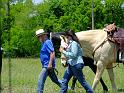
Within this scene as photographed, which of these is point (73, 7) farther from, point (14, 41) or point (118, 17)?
point (14, 41)

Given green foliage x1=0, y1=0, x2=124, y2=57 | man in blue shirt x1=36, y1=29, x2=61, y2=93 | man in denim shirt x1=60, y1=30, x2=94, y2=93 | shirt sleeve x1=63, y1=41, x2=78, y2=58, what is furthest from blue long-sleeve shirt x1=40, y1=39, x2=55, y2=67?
green foliage x1=0, y1=0, x2=124, y2=57

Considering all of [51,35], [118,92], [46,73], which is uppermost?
[51,35]

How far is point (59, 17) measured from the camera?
45125 mm

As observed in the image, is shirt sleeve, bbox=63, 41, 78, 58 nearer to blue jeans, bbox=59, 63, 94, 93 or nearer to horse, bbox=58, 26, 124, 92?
blue jeans, bbox=59, 63, 94, 93

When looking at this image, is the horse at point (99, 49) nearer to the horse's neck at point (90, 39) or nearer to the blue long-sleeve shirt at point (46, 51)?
the horse's neck at point (90, 39)

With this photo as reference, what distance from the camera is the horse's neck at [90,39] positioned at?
11.4 meters

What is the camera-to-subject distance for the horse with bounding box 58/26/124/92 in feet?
36.3

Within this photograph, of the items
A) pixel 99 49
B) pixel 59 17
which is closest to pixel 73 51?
pixel 99 49

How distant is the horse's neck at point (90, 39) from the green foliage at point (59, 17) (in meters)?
28.6

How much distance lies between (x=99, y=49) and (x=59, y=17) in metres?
34.0

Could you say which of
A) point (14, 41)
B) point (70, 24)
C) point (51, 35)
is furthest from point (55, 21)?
point (51, 35)

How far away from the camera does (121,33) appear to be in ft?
37.5

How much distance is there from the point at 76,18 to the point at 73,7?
216cm

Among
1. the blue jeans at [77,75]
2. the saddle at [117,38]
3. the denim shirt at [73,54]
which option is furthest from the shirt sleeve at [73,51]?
the saddle at [117,38]
